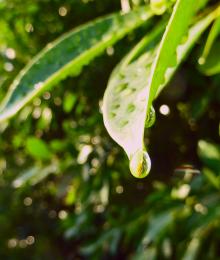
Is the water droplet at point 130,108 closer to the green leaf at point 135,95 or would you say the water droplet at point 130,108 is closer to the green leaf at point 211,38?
the green leaf at point 135,95

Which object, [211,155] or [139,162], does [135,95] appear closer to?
[139,162]

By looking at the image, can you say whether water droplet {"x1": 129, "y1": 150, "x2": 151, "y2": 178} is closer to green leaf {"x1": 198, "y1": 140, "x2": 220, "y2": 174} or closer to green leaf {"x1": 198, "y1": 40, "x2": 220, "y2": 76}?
green leaf {"x1": 198, "y1": 40, "x2": 220, "y2": 76}

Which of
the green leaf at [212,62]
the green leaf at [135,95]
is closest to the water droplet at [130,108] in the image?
the green leaf at [135,95]

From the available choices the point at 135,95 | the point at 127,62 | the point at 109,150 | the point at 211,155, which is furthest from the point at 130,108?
the point at 109,150

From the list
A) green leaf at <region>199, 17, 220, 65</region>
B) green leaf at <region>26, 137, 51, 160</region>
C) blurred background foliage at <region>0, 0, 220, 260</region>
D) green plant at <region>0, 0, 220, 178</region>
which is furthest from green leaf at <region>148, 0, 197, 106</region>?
green leaf at <region>26, 137, 51, 160</region>

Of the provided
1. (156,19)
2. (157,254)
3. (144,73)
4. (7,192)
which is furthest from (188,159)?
(7,192)

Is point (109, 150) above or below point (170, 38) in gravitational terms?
below

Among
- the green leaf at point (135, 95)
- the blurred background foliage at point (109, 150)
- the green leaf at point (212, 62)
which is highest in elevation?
the green leaf at point (135, 95)

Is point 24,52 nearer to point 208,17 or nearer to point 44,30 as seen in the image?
point 44,30
